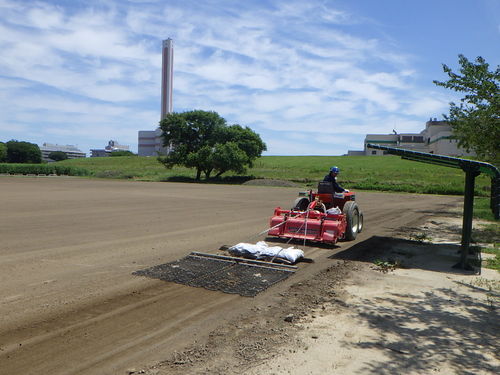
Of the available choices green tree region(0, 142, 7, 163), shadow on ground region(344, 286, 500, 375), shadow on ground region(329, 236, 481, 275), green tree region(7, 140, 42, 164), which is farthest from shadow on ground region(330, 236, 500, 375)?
green tree region(7, 140, 42, 164)

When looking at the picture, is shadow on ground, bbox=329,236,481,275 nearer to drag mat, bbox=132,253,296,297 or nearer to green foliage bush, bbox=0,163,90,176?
drag mat, bbox=132,253,296,297

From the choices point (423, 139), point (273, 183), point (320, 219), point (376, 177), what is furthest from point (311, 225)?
point (423, 139)

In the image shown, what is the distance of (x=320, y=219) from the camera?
9797 millimetres

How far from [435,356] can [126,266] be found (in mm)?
5145

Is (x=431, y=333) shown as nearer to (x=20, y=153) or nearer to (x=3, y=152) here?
(x=3, y=152)

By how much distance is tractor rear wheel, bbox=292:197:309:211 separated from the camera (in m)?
10.7

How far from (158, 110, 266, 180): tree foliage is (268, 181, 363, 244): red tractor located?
42613mm

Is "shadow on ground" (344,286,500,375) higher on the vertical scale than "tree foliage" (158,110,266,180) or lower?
lower

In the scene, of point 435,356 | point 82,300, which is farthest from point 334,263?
point 82,300

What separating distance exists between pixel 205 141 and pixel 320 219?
47.9 metres

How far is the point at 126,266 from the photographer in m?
7.14

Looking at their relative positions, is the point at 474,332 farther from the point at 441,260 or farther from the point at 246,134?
the point at 246,134

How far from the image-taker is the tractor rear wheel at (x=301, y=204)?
10.7m

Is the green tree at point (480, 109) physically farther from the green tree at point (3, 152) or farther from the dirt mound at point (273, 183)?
the green tree at point (3, 152)
